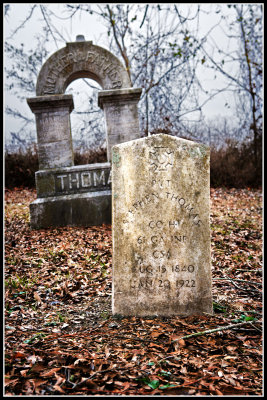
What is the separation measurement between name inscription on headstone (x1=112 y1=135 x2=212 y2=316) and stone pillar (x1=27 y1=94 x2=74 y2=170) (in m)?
4.35

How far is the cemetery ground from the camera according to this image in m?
1.90

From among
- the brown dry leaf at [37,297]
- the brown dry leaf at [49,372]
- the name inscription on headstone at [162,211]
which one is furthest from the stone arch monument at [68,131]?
the brown dry leaf at [49,372]

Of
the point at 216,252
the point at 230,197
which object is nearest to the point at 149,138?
the point at 216,252

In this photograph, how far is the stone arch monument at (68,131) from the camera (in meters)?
6.59

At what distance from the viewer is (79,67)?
671 cm

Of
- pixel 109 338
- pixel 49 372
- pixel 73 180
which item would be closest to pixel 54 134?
pixel 73 180

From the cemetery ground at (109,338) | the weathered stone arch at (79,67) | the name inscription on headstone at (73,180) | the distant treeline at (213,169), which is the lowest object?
the cemetery ground at (109,338)

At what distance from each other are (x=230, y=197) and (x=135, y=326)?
8211 millimetres

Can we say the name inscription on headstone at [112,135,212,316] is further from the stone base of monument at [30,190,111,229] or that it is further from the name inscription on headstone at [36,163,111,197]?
the name inscription on headstone at [36,163,111,197]

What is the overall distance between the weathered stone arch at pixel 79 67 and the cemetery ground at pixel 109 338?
156 inches

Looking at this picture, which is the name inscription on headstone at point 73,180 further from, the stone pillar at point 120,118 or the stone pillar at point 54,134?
the stone pillar at point 120,118

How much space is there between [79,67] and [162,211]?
17.1 ft

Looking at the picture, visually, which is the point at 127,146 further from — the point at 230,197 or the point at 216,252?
the point at 230,197

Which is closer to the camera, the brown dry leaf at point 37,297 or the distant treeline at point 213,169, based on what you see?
the brown dry leaf at point 37,297
